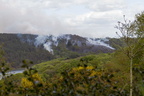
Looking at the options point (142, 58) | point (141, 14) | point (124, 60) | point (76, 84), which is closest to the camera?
point (76, 84)

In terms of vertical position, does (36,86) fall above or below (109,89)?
above

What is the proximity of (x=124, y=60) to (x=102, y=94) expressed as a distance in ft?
73.0

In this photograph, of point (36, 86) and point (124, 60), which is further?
point (124, 60)

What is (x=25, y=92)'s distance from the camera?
4.88 meters

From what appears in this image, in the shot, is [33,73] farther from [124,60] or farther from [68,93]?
[124,60]

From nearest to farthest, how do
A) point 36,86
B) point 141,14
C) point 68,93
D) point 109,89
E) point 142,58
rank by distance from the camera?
point 36,86 → point 68,93 → point 109,89 → point 142,58 → point 141,14

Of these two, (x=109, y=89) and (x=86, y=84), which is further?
(x=109, y=89)

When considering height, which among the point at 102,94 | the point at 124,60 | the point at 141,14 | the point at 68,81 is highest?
the point at 141,14

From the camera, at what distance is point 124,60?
26.9 metres

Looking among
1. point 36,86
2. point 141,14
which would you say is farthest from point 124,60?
point 36,86

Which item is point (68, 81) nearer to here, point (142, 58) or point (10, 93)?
point (10, 93)

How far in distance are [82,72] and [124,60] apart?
74.6 ft

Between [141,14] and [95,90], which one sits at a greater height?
[141,14]

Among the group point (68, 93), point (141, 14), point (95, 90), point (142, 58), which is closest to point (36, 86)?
point (68, 93)
